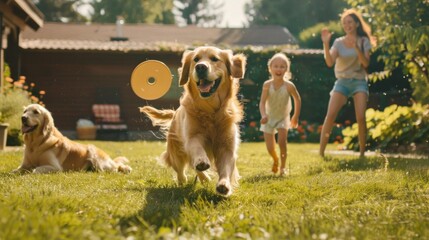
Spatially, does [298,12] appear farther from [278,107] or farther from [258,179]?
[258,179]

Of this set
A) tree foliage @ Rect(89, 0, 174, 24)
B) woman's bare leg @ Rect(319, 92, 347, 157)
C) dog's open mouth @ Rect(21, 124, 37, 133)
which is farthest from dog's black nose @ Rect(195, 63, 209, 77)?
tree foliage @ Rect(89, 0, 174, 24)

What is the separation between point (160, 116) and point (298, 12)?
41698mm

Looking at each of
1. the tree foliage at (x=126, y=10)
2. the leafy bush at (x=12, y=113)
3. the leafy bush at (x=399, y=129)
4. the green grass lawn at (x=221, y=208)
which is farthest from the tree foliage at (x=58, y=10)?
the green grass lawn at (x=221, y=208)

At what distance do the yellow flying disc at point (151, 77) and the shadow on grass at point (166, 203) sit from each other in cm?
190

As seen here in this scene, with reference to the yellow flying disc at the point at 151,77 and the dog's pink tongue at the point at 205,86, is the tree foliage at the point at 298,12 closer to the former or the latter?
the yellow flying disc at the point at 151,77

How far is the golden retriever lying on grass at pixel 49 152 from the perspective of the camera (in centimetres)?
646

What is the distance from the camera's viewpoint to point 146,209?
3537 millimetres

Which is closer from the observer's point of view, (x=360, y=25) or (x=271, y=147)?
(x=271, y=147)

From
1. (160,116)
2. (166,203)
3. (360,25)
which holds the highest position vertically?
(360,25)

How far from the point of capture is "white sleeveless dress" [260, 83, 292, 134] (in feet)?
22.8

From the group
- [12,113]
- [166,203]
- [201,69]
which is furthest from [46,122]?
[12,113]

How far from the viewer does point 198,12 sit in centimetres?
5384

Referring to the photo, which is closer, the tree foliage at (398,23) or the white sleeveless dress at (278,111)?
the white sleeveless dress at (278,111)

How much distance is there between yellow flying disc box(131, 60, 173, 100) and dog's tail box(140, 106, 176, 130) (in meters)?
0.44
